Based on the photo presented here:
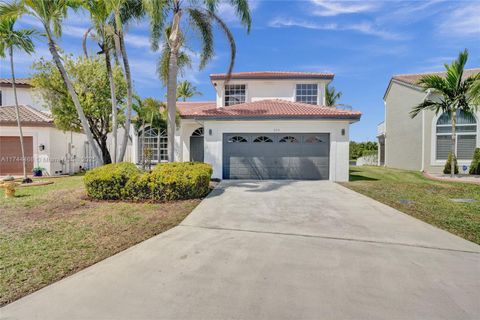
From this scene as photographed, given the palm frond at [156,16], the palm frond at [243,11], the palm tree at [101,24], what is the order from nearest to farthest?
the palm frond at [156,16] → the palm tree at [101,24] → the palm frond at [243,11]

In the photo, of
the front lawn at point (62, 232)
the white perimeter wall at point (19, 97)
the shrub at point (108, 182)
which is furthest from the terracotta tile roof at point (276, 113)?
the white perimeter wall at point (19, 97)

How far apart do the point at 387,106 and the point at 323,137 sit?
50.3ft

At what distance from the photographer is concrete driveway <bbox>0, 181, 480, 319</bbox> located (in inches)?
108

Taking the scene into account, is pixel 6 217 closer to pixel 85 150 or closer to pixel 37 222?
pixel 37 222

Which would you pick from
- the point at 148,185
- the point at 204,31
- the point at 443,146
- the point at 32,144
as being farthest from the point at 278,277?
the point at 443,146

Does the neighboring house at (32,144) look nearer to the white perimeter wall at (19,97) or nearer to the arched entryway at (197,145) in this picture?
the white perimeter wall at (19,97)

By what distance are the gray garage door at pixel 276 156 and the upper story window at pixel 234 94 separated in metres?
5.58

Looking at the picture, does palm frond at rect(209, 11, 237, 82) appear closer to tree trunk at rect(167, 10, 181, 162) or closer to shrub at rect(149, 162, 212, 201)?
tree trunk at rect(167, 10, 181, 162)

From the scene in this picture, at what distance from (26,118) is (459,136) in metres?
30.7

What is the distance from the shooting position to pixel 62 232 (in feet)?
17.3

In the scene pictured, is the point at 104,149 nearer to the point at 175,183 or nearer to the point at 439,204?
the point at 175,183

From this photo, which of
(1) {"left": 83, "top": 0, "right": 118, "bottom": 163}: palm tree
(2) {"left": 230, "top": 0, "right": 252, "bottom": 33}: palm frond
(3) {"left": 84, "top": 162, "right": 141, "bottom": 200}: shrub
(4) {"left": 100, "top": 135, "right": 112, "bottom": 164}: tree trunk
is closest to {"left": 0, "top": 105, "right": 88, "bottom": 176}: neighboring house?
(4) {"left": 100, "top": 135, "right": 112, "bottom": 164}: tree trunk

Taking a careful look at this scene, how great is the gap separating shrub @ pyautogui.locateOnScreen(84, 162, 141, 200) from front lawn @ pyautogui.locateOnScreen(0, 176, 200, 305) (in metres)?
0.41

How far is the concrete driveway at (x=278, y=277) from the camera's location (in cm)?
273
